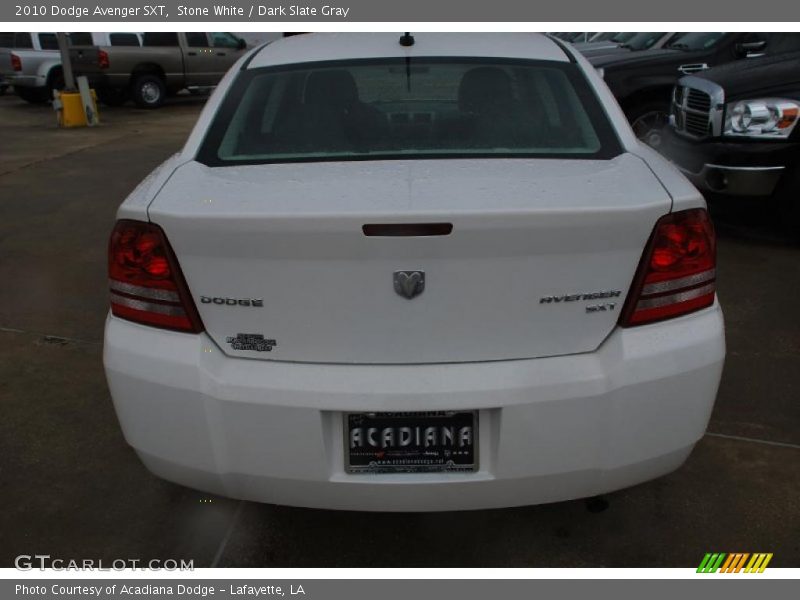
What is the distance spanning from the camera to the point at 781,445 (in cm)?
320

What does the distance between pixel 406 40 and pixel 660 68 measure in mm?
5932

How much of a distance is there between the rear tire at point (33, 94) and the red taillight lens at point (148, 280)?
1746 centimetres

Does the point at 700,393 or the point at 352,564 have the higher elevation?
the point at 700,393

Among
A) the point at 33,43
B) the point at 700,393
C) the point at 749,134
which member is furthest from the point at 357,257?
the point at 33,43

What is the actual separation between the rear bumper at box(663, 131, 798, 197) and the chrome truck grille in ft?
0.71

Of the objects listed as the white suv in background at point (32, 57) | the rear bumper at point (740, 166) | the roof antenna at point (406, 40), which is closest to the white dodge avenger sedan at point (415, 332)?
the roof antenna at point (406, 40)

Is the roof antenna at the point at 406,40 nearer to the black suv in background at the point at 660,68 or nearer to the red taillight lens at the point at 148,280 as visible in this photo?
the red taillight lens at the point at 148,280

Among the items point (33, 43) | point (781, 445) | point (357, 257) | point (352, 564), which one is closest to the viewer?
point (357, 257)

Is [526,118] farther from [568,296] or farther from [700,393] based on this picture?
[700,393]

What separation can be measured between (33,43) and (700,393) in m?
18.5

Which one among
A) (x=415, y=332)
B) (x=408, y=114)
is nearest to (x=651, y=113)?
(x=408, y=114)

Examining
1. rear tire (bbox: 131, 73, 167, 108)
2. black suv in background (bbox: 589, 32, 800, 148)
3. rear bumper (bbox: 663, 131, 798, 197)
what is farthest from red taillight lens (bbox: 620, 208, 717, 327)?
rear tire (bbox: 131, 73, 167, 108)

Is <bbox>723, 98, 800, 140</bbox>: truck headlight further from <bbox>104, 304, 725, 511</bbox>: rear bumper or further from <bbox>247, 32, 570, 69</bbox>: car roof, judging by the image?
<bbox>104, 304, 725, 511</bbox>: rear bumper
